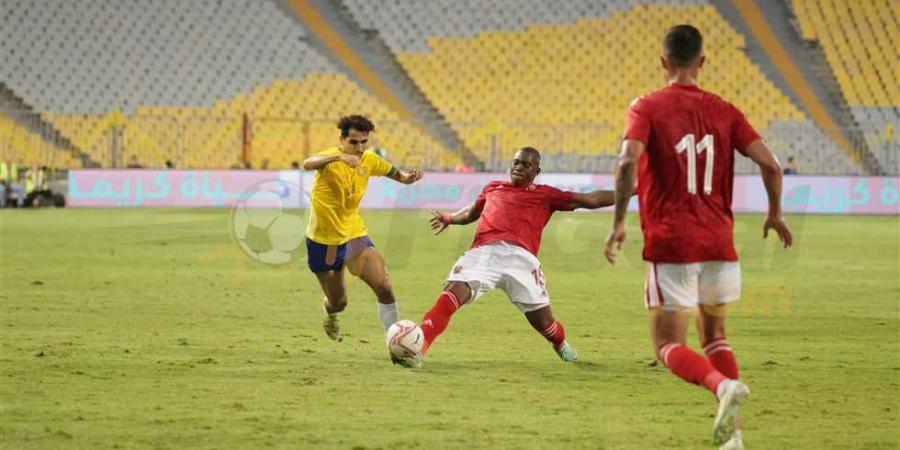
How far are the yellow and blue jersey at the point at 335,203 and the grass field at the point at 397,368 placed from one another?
2.99 feet

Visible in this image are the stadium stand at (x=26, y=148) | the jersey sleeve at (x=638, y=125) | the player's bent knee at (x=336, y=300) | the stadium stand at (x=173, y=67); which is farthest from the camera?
the stadium stand at (x=173, y=67)

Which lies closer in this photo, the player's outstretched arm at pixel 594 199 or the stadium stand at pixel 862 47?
the player's outstretched arm at pixel 594 199

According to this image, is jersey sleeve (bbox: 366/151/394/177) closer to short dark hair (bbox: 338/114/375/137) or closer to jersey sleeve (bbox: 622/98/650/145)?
short dark hair (bbox: 338/114/375/137)

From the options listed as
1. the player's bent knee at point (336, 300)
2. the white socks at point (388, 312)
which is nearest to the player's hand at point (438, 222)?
the white socks at point (388, 312)

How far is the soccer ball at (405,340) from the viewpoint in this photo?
9047mm

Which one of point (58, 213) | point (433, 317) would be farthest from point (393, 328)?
point (58, 213)

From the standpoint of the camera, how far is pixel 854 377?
9320mm

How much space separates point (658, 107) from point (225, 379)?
3.82 m

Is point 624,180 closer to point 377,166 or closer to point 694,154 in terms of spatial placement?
point 694,154

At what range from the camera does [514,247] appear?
980 cm

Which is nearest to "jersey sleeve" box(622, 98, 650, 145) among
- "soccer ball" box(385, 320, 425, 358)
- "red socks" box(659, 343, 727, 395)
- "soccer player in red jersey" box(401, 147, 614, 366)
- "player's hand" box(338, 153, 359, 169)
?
"red socks" box(659, 343, 727, 395)

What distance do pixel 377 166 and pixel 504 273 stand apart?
1.90 meters

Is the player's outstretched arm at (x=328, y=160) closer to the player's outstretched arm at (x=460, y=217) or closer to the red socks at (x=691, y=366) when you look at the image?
the player's outstretched arm at (x=460, y=217)

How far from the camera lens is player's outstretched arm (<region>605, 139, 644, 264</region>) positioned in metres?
6.24
